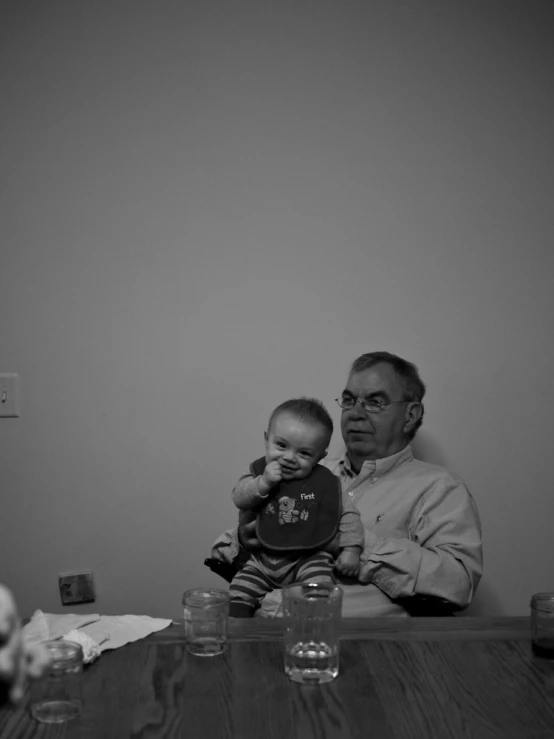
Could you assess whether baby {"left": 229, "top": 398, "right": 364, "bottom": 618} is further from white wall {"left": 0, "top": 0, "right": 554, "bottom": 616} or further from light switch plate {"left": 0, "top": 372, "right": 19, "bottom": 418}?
light switch plate {"left": 0, "top": 372, "right": 19, "bottom": 418}

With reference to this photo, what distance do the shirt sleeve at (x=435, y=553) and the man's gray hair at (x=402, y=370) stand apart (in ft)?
0.98

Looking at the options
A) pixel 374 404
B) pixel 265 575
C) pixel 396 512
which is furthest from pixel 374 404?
pixel 265 575

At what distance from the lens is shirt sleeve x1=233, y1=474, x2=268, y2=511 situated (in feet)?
5.82

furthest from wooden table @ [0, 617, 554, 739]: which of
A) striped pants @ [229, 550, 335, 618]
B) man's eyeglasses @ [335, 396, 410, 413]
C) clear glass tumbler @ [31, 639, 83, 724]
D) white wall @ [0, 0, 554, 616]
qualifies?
white wall @ [0, 0, 554, 616]

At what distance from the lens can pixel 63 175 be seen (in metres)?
2.48

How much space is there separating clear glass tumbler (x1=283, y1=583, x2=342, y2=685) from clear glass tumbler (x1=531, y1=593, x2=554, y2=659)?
0.32m

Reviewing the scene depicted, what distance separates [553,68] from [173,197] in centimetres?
134

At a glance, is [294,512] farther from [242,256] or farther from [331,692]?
→ [242,256]

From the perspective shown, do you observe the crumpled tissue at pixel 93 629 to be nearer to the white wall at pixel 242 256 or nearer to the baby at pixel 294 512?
the baby at pixel 294 512

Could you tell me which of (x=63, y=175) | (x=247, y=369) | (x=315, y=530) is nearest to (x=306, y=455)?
(x=315, y=530)

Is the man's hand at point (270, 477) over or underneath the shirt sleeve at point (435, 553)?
over

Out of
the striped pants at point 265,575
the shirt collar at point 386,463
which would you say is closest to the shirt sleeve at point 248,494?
the striped pants at point 265,575

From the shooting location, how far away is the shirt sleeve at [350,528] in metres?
1.76

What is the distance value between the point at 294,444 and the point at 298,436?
0.08ft
